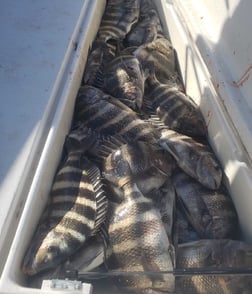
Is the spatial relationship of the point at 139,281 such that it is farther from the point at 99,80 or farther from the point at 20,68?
the point at 99,80

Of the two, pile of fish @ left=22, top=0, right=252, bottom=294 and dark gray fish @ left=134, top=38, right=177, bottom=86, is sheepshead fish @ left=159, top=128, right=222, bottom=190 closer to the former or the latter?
pile of fish @ left=22, top=0, right=252, bottom=294

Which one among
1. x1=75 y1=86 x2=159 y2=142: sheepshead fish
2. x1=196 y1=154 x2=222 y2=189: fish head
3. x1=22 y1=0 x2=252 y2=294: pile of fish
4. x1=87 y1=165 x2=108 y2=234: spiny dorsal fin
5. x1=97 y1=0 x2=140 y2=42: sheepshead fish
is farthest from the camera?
x1=97 y1=0 x2=140 y2=42: sheepshead fish

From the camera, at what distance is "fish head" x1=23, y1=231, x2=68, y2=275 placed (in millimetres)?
1617

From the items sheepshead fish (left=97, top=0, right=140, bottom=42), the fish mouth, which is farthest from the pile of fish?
sheepshead fish (left=97, top=0, right=140, bottom=42)

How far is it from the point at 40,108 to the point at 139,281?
0.99 m

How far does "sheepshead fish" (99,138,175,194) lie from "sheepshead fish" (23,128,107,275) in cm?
11

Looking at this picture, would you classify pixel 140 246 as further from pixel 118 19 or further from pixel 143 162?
pixel 118 19

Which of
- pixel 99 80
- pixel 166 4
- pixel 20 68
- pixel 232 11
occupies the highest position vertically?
pixel 232 11

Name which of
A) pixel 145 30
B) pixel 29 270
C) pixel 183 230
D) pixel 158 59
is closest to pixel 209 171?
pixel 183 230

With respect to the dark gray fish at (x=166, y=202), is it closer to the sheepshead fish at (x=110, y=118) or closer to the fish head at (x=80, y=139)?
the sheepshead fish at (x=110, y=118)

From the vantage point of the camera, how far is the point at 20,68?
2254mm

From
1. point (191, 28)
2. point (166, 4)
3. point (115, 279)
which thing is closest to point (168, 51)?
point (191, 28)

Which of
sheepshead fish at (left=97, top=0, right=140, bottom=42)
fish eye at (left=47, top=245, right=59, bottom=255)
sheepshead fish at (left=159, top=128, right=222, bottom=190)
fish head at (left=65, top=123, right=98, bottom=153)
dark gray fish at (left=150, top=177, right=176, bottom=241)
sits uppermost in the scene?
sheepshead fish at (left=159, top=128, right=222, bottom=190)

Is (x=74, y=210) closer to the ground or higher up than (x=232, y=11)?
closer to the ground
